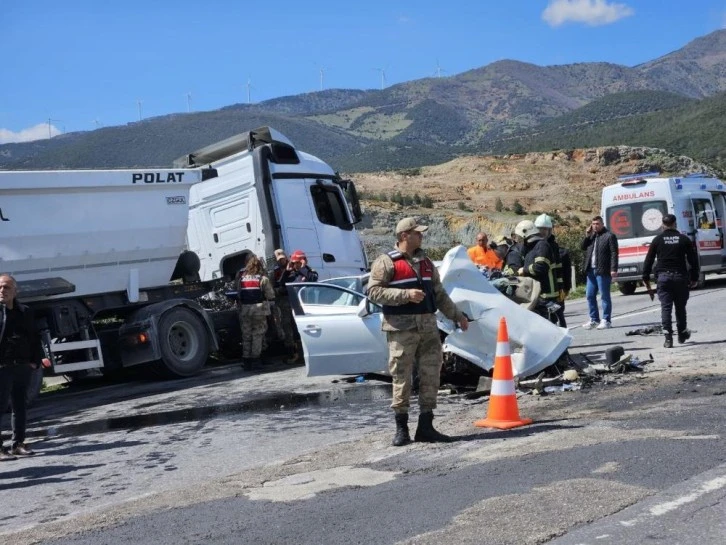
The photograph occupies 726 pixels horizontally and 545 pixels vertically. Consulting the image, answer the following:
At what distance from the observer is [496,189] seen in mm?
65812

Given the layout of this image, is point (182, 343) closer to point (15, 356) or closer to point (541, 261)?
point (541, 261)

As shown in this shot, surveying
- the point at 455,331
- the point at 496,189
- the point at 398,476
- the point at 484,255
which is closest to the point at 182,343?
the point at 484,255

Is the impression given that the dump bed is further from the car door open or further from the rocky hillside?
the rocky hillside

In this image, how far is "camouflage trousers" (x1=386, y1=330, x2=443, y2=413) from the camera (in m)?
7.48

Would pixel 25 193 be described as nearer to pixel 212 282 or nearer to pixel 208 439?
pixel 212 282

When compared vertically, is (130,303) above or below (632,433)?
above

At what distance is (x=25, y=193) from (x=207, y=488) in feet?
24.9

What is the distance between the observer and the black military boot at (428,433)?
7504 mm

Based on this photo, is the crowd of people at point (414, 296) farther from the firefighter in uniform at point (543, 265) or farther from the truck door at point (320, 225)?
the truck door at point (320, 225)

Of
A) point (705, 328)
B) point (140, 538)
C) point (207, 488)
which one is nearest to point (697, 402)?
point (207, 488)

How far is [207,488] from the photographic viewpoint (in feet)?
21.7

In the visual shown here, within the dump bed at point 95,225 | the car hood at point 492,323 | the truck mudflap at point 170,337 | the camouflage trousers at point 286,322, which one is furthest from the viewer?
the camouflage trousers at point 286,322

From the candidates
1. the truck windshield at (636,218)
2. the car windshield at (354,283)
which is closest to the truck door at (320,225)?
the car windshield at (354,283)

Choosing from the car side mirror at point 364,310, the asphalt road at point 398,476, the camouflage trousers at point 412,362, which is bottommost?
the asphalt road at point 398,476
